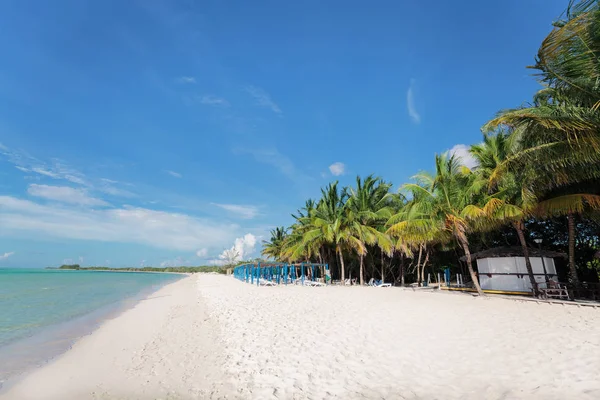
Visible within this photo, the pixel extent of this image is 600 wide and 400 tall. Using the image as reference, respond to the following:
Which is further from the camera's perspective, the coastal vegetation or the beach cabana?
the beach cabana

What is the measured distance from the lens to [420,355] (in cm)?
527

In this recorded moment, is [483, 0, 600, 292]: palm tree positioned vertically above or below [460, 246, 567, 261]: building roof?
above

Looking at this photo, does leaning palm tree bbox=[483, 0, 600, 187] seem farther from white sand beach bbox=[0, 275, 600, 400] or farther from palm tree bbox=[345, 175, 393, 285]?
palm tree bbox=[345, 175, 393, 285]

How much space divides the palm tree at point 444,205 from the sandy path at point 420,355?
5.33 meters

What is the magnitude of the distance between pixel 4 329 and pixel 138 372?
9.00 m

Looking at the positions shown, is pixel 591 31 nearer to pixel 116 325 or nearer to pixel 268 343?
pixel 268 343

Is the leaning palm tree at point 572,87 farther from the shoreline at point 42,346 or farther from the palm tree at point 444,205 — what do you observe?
the shoreline at point 42,346

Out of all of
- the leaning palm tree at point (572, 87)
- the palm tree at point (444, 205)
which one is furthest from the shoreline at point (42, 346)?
the palm tree at point (444, 205)

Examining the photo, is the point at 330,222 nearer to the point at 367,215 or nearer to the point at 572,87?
the point at 367,215

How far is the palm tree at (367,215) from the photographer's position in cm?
2208

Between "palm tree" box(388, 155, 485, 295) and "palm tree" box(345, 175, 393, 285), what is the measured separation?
5.77 metres

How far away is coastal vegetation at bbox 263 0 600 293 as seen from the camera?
6484 mm

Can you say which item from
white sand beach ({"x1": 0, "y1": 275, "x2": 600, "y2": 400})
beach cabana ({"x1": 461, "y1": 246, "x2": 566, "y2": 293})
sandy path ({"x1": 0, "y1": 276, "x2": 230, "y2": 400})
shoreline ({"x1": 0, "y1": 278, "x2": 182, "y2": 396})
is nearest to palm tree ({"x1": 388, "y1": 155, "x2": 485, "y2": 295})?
beach cabana ({"x1": 461, "y1": 246, "x2": 566, "y2": 293})

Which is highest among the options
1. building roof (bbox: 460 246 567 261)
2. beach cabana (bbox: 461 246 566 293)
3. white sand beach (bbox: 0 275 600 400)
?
building roof (bbox: 460 246 567 261)
